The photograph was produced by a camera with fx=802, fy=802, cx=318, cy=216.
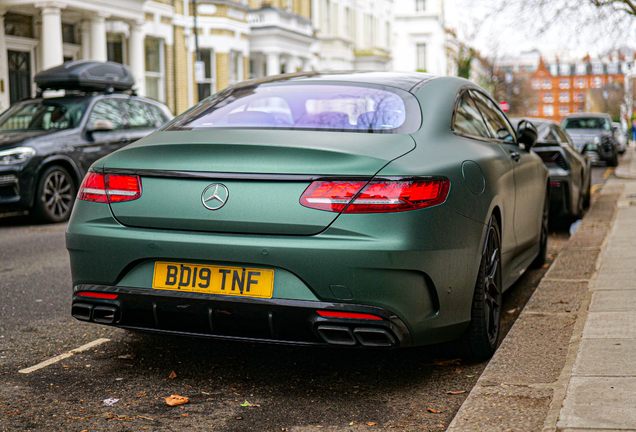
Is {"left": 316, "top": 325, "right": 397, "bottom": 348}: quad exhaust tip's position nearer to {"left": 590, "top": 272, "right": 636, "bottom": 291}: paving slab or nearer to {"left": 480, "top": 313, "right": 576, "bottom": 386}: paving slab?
{"left": 480, "top": 313, "right": 576, "bottom": 386}: paving slab

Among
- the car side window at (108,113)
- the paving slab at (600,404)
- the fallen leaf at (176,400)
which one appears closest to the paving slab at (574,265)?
the paving slab at (600,404)

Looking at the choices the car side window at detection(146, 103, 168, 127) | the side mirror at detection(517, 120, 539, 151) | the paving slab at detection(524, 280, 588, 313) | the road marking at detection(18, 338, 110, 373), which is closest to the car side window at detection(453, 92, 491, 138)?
the side mirror at detection(517, 120, 539, 151)

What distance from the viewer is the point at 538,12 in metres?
16.6

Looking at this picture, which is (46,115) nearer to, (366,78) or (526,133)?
(526,133)

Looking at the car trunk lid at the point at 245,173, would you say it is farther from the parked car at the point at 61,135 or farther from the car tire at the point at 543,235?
the parked car at the point at 61,135

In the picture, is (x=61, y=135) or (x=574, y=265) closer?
(x=574, y=265)

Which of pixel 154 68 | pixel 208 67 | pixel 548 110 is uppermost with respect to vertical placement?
pixel 548 110

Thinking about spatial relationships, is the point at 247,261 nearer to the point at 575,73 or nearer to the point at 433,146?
the point at 433,146

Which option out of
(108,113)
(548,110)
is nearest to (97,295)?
(108,113)

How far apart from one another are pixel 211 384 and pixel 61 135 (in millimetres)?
7867

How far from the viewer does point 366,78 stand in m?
4.43

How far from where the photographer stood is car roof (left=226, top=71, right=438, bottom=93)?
4.30 metres

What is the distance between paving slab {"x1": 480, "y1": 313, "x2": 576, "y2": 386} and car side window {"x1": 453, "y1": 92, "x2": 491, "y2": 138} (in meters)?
1.13

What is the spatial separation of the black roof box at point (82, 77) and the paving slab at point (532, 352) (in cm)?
918
